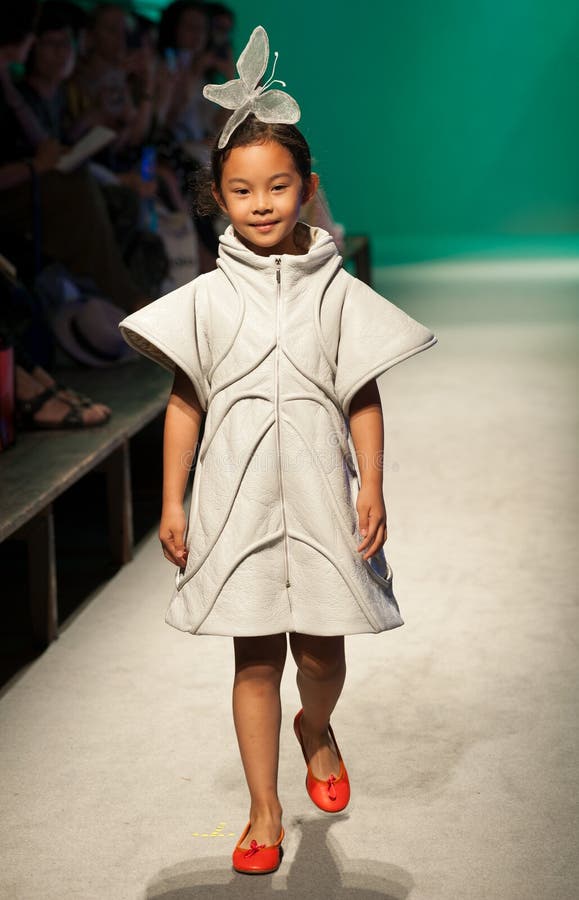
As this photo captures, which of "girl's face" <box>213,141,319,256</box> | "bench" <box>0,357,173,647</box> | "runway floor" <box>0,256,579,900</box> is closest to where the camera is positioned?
"girl's face" <box>213,141,319,256</box>

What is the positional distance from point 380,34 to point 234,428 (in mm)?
12482

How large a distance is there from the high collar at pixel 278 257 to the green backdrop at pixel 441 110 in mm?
11413

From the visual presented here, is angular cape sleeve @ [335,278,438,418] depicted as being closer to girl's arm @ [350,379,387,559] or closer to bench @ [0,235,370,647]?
girl's arm @ [350,379,387,559]

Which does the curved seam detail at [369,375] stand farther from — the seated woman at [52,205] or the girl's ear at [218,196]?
the seated woman at [52,205]

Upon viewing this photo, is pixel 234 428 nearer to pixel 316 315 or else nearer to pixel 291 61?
pixel 316 315

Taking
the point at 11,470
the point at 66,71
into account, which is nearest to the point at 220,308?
Result: the point at 11,470

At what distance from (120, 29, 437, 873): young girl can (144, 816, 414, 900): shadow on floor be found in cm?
4

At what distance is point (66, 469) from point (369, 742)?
977 millimetres

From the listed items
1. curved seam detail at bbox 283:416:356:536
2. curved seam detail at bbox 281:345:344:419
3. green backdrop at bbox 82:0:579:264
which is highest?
curved seam detail at bbox 281:345:344:419

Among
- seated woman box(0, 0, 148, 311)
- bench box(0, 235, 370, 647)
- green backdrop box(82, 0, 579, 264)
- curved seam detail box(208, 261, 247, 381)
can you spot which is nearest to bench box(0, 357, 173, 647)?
bench box(0, 235, 370, 647)

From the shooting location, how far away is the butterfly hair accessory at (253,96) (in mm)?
1860

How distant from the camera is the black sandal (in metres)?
3.39

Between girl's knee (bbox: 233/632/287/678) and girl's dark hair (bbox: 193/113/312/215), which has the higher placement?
girl's dark hair (bbox: 193/113/312/215)

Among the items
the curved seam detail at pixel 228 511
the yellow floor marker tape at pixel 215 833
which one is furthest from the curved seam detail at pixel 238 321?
the yellow floor marker tape at pixel 215 833
